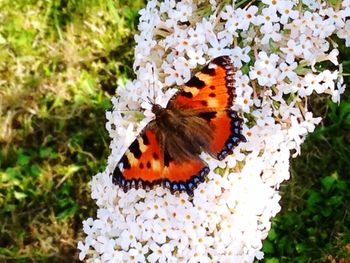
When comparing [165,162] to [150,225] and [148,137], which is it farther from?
[150,225]

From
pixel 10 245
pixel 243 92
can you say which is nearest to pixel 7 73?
pixel 10 245

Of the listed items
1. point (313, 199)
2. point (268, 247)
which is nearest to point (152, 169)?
point (268, 247)

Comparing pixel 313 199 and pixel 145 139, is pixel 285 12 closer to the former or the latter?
pixel 145 139

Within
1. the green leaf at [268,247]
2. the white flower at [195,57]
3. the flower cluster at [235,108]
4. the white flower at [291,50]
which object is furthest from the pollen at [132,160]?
the green leaf at [268,247]

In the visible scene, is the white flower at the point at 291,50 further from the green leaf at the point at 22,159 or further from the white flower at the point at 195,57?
the green leaf at the point at 22,159

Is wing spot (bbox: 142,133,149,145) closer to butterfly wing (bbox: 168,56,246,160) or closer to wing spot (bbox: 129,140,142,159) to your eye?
wing spot (bbox: 129,140,142,159)

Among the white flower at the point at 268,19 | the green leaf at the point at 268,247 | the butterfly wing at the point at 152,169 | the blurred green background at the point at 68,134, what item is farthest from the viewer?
the blurred green background at the point at 68,134

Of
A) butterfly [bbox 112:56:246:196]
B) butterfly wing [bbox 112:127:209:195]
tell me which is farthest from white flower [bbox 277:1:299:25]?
butterfly wing [bbox 112:127:209:195]
